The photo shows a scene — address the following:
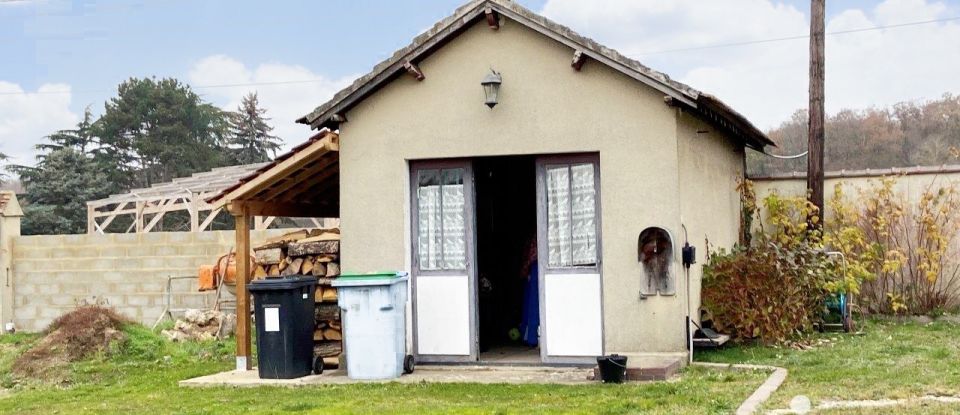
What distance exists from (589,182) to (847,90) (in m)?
28.8

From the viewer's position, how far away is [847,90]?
38.0m

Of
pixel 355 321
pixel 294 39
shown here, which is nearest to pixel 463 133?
pixel 355 321

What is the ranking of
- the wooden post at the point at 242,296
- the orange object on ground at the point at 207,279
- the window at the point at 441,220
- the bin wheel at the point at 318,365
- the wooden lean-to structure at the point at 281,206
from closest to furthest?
the bin wheel at the point at 318,365, the window at the point at 441,220, the wooden lean-to structure at the point at 281,206, the wooden post at the point at 242,296, the orange object on ground at the point at 207,279

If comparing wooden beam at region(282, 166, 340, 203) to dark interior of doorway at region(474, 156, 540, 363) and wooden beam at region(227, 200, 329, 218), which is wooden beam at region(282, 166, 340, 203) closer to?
wooden beam at region(227, 200, 329, 218)

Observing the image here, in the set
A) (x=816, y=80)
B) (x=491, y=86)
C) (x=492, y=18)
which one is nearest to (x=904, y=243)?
(x=816, y=80)

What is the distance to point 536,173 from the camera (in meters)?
12.1

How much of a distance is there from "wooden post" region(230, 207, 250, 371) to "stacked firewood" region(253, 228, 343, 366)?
1.13 feet

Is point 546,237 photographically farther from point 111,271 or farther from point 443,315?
point 111,271

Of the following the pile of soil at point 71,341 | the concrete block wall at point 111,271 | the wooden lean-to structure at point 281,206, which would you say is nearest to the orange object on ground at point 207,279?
the concrete block wall at point 111,271

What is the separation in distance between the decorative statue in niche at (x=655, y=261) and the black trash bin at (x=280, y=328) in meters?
3.72

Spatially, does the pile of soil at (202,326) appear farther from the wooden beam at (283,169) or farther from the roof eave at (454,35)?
the roof eave at (454,35)

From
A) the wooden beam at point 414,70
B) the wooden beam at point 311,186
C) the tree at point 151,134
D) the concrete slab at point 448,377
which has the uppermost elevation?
the tree at point 151,134

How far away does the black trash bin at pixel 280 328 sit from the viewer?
11828mm

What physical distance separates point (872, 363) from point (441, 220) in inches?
188
